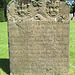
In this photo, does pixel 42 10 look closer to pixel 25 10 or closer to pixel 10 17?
pixel 25 10

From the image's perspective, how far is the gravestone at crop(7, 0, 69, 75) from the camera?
3.22 m

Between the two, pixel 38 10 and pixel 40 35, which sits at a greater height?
pixel 38 10

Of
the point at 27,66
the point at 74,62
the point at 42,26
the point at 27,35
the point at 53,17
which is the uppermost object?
the point at 53,17

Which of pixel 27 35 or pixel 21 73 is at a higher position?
pixel 27 35

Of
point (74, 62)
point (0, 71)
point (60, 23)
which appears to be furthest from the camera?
point (74, 62)

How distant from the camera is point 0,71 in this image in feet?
12.6

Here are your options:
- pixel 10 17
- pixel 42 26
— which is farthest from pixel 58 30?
pixel 10 17

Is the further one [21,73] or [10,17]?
[21,73]

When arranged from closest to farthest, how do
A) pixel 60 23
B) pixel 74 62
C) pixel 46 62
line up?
pixel 60 23 < pixel 46 62 < pixel 74 62

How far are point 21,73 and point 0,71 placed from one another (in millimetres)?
715

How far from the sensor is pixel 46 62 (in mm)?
3410

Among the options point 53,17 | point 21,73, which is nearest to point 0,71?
point 21,73

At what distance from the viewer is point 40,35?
3.29m

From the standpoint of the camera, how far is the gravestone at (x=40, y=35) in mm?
3223
